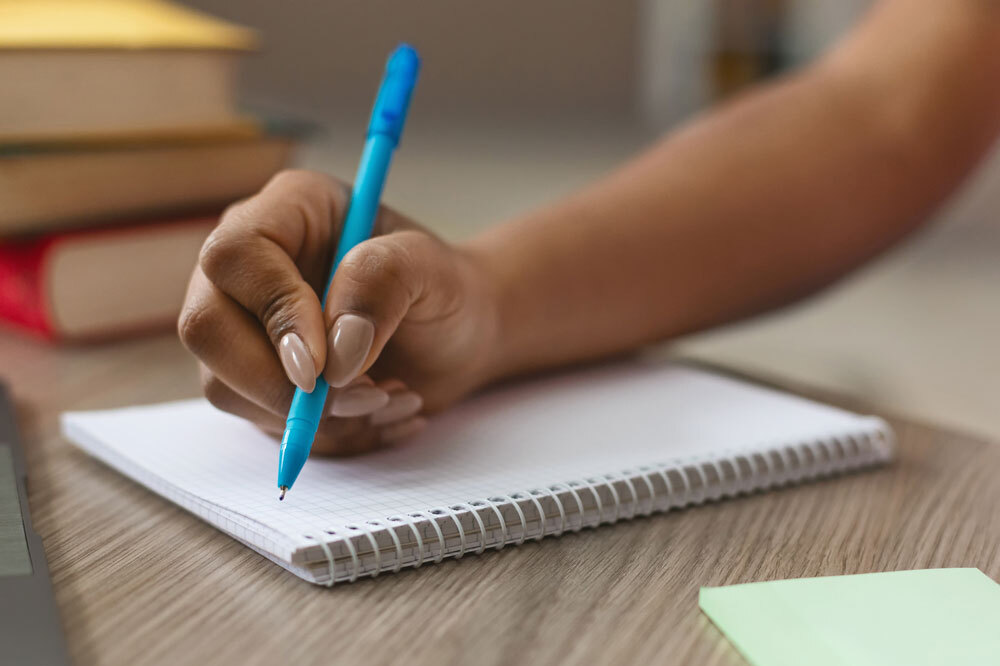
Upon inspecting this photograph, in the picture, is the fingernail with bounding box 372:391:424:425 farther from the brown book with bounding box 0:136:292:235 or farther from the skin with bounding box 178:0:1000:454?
the brown book with bounding box 0:136:292:235

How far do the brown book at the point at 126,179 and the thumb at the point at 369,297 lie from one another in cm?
36

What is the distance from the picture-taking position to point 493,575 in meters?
0.35

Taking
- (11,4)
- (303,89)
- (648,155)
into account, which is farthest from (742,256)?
(303,89)

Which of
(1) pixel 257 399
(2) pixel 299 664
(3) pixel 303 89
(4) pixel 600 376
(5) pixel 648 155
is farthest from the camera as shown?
(3) pixel 303 89

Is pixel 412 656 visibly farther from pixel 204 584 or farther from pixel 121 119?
pixel 121 119

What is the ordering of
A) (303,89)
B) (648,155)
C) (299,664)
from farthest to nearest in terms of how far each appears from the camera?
(303,89)
(648,155)
(299,664)

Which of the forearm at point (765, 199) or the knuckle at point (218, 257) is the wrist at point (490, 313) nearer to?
the forearm at point (765, 199)

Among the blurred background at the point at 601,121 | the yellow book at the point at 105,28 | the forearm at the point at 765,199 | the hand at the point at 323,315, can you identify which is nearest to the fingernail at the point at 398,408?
the hand at the point at 323,315

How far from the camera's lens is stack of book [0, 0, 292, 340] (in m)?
0.67

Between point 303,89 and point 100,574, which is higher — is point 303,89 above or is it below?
below

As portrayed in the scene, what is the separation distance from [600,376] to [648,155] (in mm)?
177

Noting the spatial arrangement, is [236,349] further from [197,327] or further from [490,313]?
[490,313]

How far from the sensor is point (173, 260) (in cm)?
74

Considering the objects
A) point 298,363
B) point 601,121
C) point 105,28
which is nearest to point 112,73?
point 105,28
